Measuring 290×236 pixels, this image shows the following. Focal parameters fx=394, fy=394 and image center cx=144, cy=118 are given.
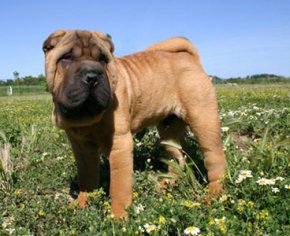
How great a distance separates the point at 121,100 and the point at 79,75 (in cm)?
66

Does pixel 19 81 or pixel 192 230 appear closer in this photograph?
pixel 192 230

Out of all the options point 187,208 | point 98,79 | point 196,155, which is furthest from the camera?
point 196,155

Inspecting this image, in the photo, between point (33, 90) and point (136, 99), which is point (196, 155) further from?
point (33, 90)

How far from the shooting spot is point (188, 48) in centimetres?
480

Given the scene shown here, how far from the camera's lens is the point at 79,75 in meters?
3.16

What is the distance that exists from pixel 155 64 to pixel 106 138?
4.18 ft

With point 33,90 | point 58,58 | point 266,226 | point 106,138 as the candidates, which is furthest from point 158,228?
point 33,90

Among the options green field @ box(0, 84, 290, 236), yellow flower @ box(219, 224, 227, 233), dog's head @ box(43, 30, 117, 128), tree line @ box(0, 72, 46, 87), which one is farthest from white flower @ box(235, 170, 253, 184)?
tree line @ box(0, 72, 46, 87)

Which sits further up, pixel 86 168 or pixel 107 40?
pixel 107 40

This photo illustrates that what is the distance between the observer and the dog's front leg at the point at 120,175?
3.44 m

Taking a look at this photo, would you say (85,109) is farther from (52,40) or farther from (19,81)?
(19,81)

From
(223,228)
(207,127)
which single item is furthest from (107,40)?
(223,228)

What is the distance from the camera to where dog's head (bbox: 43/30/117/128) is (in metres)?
3.17

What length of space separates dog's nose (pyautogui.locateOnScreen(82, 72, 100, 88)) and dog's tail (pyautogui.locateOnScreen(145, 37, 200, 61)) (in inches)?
73.2
